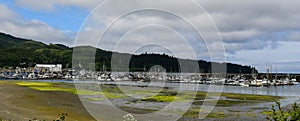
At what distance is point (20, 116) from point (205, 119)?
1824cm

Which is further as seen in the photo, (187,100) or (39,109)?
(187,100)

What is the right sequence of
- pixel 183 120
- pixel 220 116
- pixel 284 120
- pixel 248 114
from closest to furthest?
1. pixel 284 120
2. pixel 183 120
3. pixel 220 116
4. pixel 248 114

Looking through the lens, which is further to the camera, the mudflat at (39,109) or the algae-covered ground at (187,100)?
the algae-covered ground at (187,100)

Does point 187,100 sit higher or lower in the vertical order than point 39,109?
lower

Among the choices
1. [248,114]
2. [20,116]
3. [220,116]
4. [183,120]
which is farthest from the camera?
[248,114]

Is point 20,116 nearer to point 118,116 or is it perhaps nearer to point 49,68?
point 118,116

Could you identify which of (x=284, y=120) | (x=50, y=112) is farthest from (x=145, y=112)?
(x=284, y=120)

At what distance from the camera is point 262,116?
39094 millimetres

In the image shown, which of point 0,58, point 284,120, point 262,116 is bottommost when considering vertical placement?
point 262,116

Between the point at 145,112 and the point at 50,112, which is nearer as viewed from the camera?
the point at 50,112

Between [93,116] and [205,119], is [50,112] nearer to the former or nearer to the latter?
[93,116]

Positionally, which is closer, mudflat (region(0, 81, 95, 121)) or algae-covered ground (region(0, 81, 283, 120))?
mudflat (region(0, 81, 95, 121))

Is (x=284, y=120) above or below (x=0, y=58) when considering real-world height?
below

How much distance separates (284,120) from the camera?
25.2 ft
